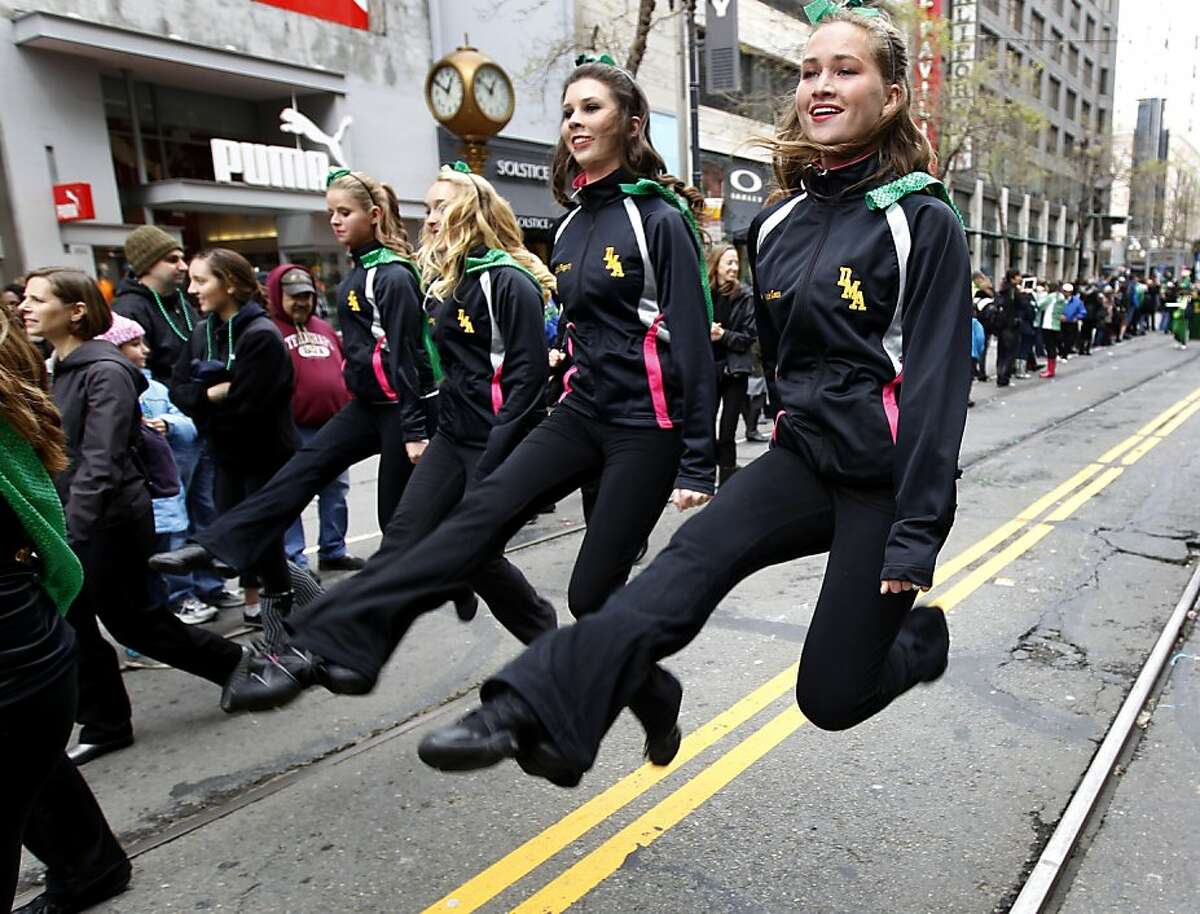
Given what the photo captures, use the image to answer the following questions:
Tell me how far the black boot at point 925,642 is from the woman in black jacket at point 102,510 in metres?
2.76

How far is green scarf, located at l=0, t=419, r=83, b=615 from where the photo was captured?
2.29 metres

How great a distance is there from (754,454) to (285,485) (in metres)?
6.82

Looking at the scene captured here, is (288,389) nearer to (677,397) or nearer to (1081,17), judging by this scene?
(677,397)

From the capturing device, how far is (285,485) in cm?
406

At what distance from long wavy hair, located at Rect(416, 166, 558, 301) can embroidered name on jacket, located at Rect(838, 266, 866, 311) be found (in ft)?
5.29

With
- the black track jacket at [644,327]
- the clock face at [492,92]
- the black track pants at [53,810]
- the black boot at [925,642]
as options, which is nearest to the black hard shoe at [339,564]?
the black track pants at [53,810]

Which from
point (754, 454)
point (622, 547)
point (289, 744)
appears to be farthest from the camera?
point (754, 454)

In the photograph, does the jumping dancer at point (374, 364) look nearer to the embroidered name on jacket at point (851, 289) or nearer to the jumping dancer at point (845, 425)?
the jumping dancer at point (845, 425)

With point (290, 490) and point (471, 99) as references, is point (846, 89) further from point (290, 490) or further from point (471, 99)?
point (471, 99)

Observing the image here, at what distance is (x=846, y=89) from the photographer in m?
2.54

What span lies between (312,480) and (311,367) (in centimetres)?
223

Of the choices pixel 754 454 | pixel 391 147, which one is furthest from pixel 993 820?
pixel 391 147

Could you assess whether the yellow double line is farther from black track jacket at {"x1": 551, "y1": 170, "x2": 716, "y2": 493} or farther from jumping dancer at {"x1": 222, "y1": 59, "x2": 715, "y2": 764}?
black track jacket at {"x1": 551, "y1": 170, "x2": 716, "y2": 493}

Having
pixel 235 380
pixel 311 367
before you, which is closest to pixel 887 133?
pixel 235 380
